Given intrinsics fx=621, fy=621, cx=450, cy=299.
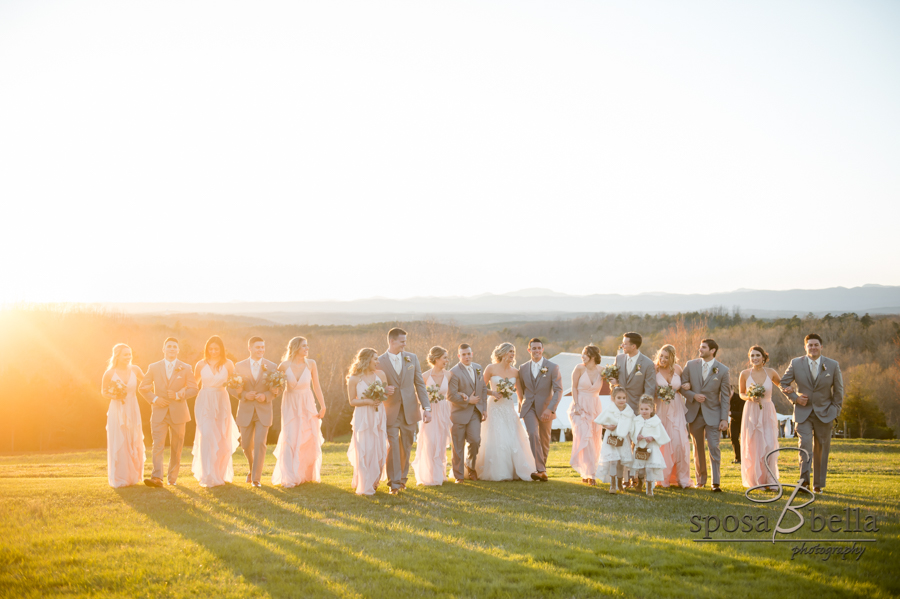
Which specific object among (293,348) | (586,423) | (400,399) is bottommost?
(586,423)

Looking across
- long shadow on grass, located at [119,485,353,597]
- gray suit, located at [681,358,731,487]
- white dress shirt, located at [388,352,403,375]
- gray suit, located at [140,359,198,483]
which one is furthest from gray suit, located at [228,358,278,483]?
gray suit, located at [681,358,731,487]

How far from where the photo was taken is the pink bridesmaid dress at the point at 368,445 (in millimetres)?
10453

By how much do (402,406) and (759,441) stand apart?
622cm

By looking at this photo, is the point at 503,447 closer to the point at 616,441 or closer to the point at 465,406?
the point at 465,406

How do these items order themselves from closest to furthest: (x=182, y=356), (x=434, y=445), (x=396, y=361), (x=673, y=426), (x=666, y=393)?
(x=666, y=393), (x=673, y=426), (x=396, y=361), (x=434, y=445), (x=182, y=356)

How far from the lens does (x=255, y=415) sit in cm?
1138

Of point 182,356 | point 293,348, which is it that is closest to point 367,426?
point 293,348

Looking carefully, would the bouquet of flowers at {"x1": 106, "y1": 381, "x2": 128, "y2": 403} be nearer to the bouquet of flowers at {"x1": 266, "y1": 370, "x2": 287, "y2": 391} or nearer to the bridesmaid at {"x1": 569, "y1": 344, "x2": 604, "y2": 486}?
the bouquet of flowers at {"x1": 266, "y1": 370, "x2": 287, "y2": 391}

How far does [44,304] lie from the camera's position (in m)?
66.6

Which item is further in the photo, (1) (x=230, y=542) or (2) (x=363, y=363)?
(2) (x=363, y=363)

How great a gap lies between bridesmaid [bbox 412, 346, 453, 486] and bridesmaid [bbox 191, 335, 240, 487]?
3.53m

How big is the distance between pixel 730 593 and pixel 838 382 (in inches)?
263

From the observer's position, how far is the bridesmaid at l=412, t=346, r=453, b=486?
38.1ft

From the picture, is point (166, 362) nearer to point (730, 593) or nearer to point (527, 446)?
point (527, 446)
